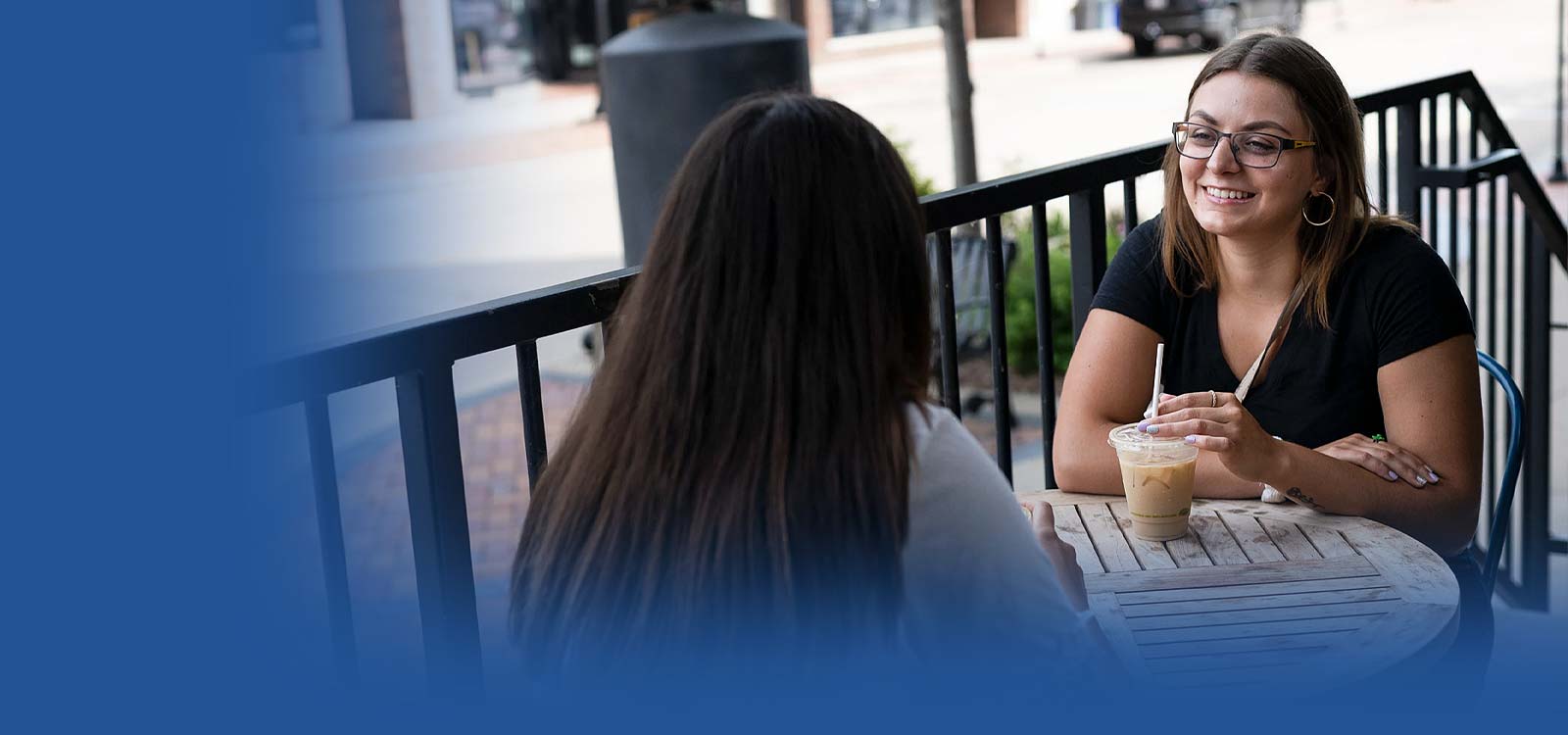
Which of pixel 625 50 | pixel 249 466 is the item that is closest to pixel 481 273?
pixel 625 50

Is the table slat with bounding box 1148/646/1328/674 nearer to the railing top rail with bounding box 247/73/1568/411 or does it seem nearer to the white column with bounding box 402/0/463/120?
the railing top rail with bounding box 247/73/1568/411

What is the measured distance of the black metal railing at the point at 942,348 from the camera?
1648 millimetres

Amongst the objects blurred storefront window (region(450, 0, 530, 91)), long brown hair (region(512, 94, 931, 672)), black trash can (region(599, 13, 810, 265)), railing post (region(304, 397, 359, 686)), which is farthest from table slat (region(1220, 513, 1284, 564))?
blurred storefront window (region(450, 0, 530, 91))

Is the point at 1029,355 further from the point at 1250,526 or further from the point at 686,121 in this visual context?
the point at 1250,526

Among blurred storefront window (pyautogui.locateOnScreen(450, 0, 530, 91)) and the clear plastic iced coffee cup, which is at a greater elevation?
blurred storefront window (pyautogui.locateOnScreen(450, 0, 530, 91))

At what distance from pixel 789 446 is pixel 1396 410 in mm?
1306

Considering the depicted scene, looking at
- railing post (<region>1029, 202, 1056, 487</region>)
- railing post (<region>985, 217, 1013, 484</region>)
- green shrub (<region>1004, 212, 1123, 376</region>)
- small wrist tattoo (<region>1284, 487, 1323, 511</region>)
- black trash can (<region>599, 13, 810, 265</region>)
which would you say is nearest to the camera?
small wrist tattoo (<region>1284, 487, 1323, 511</region>)

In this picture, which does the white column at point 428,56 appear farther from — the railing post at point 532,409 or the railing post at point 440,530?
the railing post at point 440,530

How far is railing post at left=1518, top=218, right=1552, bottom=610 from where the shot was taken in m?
4.14

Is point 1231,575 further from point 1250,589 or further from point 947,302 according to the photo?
point 947,302

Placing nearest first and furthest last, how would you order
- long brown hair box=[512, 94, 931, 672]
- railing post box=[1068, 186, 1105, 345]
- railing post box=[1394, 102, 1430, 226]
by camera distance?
long brown hair box=[512, 94, 931, 672] → railing post box=[1068, 186, 1105, 345] → railing post box=[1394, 102, 1430, 226]

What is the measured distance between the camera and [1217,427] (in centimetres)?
199

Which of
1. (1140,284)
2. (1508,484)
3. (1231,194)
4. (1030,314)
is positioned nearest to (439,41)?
(1030,314)

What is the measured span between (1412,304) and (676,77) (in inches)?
124
